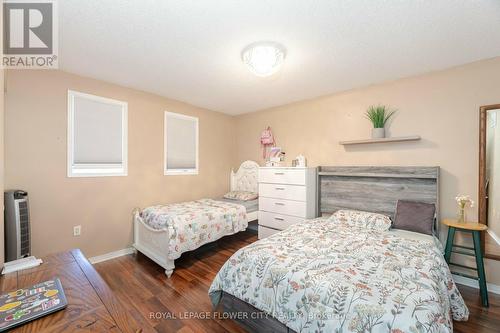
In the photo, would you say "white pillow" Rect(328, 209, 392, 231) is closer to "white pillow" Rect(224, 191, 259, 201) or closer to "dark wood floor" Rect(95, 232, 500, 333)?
"dark wood floor" Rect(95, 232, 500, 333)

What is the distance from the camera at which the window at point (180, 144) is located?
11.8ft

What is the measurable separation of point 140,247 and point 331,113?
3.31 metres

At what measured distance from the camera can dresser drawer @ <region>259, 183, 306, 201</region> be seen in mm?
3053

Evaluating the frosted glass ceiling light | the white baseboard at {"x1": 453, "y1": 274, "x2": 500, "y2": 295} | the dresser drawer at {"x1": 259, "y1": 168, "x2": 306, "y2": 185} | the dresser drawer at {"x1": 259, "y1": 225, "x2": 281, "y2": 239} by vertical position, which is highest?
the frosted glass ceiling light

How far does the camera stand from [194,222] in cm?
268

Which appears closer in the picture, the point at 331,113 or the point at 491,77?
the point at 491,77

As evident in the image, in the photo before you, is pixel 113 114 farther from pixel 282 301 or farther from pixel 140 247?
pixel 282 301

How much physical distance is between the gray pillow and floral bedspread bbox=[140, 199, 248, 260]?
6.54 feet

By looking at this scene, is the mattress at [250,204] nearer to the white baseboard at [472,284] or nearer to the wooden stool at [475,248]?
the wooden stool at [475,248]

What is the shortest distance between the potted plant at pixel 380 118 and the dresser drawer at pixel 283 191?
3.78 feet

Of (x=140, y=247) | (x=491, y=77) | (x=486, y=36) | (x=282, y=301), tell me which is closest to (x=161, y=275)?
(x=140, y=247)

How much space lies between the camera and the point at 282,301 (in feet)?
4.51

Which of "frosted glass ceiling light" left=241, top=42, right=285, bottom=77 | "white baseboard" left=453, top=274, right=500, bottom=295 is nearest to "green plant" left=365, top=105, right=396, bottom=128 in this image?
"frosted glass ceiling light" left=241, top=42, right=285, bottom=77

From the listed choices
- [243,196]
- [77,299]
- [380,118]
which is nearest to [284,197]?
[243,196]
